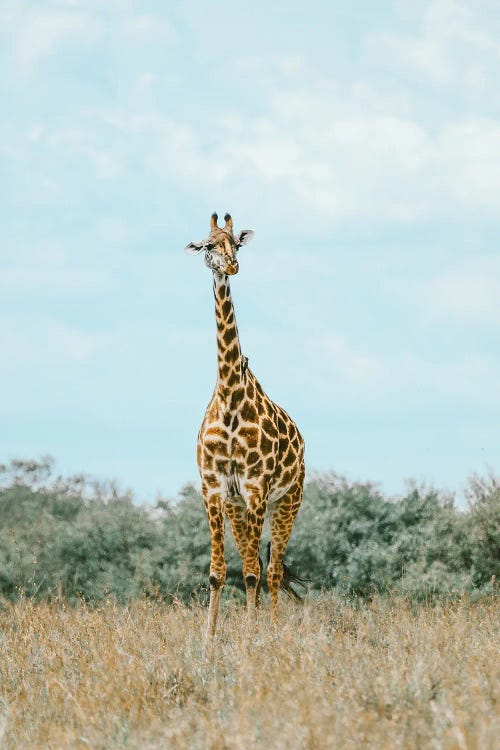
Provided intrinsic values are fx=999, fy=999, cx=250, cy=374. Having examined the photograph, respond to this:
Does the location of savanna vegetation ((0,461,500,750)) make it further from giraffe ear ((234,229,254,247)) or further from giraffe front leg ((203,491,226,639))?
giraffe ear ((234,229,254,247))

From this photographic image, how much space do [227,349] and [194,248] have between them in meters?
1.10

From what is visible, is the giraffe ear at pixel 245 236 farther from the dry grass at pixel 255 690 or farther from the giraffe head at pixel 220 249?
the dry grass at pixel 255 690

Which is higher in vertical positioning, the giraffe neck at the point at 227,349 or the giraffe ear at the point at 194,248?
the giraffe ear at the point at 194,248

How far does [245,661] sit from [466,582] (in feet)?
26.8

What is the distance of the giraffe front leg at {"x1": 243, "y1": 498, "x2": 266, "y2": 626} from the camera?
31.8ft

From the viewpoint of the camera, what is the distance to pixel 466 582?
1434 cm

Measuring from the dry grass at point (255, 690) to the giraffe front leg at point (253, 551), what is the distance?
489 mm

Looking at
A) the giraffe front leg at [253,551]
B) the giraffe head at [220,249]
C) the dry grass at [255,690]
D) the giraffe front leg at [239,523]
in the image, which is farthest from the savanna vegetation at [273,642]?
the giraffe head at [220,249]

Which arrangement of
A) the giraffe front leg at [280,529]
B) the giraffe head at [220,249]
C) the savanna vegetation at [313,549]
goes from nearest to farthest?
the giraffe head at [220,249]
the giraffe front leg at [280,529]
the savanna vegetation at [313,549]

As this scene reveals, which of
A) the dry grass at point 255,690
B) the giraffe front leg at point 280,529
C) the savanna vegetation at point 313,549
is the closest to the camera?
the dry grass at point 255,690

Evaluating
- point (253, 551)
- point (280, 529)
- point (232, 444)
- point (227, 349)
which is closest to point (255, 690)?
point (253, 551)

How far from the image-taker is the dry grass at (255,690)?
17.3ft

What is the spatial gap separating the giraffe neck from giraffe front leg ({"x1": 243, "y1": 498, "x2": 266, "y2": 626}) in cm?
117

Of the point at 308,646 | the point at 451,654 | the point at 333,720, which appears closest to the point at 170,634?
the point at 308,646
